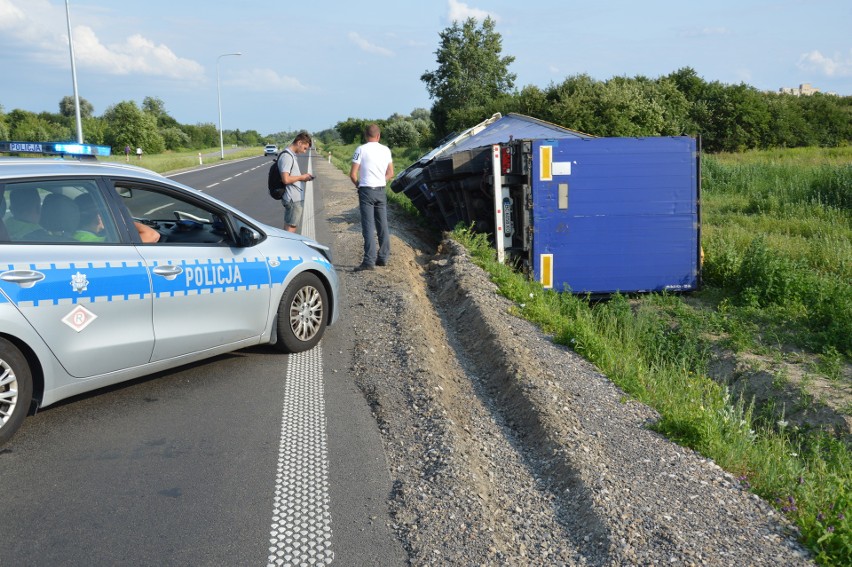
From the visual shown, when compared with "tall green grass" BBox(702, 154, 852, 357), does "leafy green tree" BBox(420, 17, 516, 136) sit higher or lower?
higher

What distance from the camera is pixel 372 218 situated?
9805mm

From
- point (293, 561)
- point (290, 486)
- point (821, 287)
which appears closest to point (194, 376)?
point (290, 486)

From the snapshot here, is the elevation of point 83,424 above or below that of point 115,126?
below

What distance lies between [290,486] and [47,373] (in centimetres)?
167

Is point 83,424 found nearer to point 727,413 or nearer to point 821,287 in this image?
point 727,413

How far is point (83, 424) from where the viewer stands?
190 inches

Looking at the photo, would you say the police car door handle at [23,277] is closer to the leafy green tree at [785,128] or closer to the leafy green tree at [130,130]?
Answer: the leafy green tree at [785,128]

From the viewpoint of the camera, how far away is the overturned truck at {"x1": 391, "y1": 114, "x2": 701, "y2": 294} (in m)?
9.99

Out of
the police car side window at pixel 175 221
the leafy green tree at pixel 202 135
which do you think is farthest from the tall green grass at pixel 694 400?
the leafy green tree at pixel 202 135

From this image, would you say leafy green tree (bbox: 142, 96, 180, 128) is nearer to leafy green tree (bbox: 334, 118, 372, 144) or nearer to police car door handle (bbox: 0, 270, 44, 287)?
leafy green tree (bbox: 334, 118, 372, 144)

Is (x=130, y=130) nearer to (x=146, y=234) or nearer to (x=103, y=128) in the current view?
(x=103, y=128)

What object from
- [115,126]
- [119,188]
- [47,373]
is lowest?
[47,373]

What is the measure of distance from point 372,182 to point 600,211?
3.05 m

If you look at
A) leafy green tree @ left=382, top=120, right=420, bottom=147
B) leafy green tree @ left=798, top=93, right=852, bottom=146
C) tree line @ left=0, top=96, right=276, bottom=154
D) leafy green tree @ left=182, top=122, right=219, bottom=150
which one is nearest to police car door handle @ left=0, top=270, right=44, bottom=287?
tree line @ left=0, top=96, right=276, bottom=154
